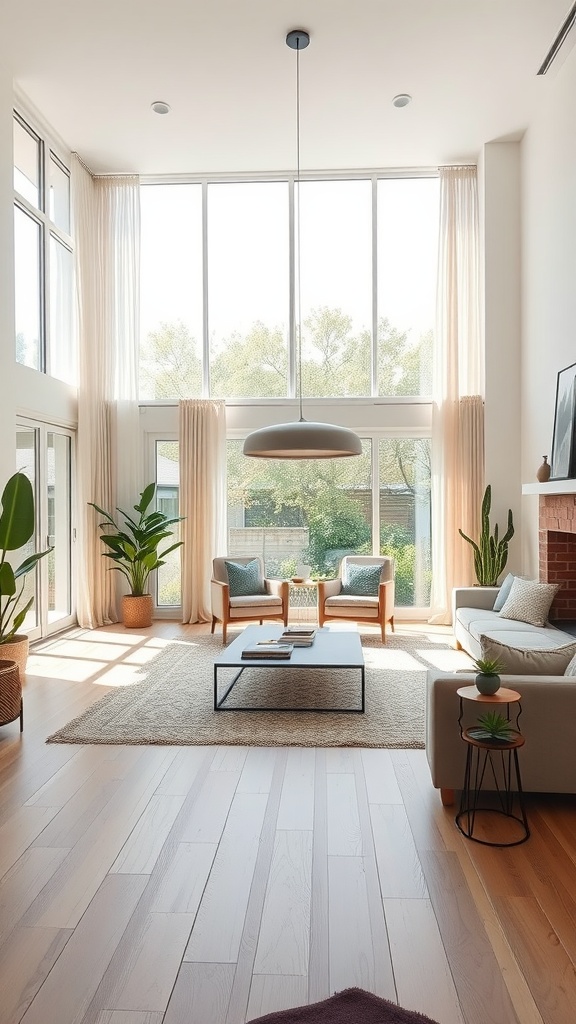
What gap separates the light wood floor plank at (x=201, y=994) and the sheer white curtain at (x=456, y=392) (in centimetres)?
619

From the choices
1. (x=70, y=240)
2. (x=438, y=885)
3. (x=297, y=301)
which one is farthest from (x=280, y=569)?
(x=438, y=885)

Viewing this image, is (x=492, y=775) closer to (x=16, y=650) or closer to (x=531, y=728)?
(x=531, y=728)

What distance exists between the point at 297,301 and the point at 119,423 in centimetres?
247

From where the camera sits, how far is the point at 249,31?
5.58 m

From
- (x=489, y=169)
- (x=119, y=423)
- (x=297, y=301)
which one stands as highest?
(x=489, y=169)

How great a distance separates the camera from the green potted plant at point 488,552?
7.34 m

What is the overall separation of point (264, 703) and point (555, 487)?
2.67m

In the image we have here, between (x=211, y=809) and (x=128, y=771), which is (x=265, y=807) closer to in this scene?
(x=211, y=809)

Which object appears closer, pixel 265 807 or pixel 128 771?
pixel 265 807

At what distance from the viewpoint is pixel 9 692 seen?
4328 mm

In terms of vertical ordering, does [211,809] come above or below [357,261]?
below

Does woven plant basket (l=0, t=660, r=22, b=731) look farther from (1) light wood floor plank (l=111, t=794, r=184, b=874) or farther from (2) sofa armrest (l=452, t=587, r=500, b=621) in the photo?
(2) sofa armrest (l=452, t=587, r=500, b=621)

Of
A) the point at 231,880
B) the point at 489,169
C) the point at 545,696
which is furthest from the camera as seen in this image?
the point at 489,169

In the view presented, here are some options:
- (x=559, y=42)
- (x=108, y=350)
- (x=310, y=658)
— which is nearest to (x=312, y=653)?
(x=310, y=658)
